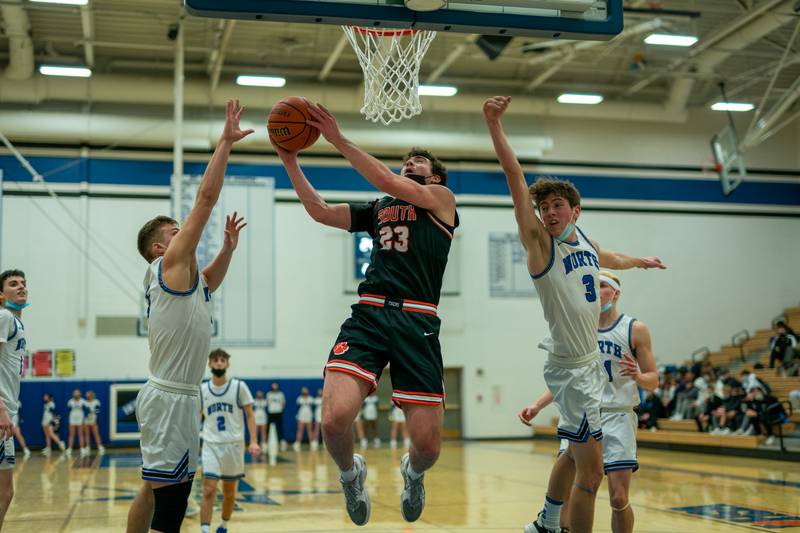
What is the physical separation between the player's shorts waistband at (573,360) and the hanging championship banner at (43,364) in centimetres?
2010

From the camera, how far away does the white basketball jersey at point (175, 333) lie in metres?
5.61

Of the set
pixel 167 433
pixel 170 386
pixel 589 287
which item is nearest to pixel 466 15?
pixel 589 287

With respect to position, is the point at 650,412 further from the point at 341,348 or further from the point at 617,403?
the point at 341,348

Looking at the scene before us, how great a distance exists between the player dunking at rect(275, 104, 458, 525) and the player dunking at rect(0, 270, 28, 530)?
9.51 feet

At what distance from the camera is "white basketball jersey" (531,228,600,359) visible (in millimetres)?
6043

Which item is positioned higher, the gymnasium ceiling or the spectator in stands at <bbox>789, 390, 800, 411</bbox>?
the gymnasium ceiling

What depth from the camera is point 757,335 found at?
26.9 metres

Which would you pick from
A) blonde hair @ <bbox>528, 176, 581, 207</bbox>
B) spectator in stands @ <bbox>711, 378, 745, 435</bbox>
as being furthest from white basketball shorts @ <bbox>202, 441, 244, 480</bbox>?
spectator in stands @ <bbox>711, 378, 745, 435</bbox>

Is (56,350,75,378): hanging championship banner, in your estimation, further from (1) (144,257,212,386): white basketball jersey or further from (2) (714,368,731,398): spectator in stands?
(1) (144,257,212,386): white basketball jersey

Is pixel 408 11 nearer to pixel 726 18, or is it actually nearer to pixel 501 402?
pixel 726 18

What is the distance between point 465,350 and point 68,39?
46.1 feet

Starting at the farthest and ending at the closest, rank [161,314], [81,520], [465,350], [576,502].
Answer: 1. [465,350]
2. [81,520]
3. [576,502]
4. [161,314]

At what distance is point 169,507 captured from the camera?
213 inches

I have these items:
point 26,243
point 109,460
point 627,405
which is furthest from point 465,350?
point 627,405
